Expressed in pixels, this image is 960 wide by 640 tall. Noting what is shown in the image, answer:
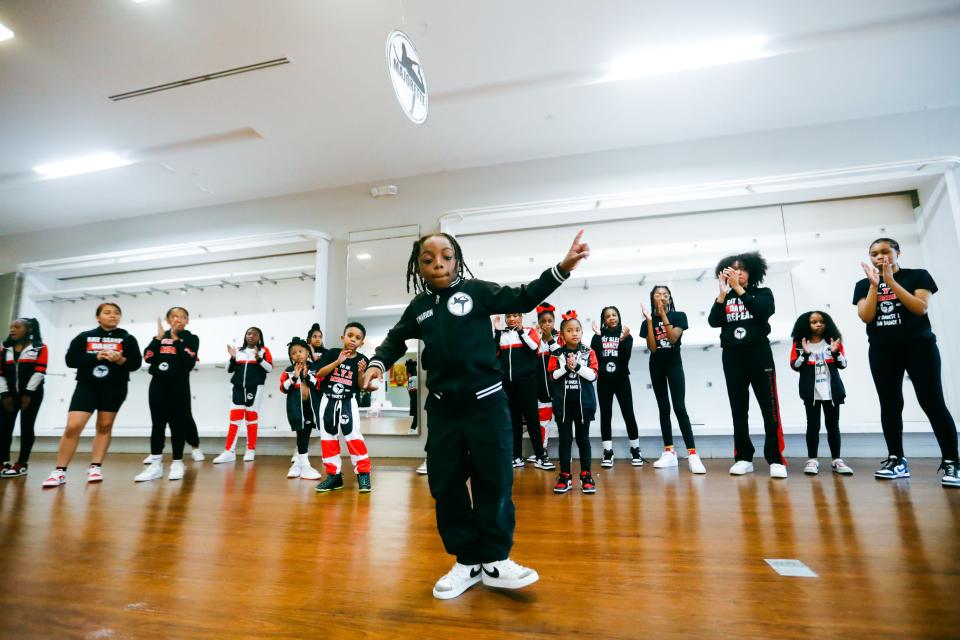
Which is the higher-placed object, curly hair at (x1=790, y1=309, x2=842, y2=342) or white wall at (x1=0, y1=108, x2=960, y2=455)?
white wall at (x1=0, y1=108, x2=960, y2=455)

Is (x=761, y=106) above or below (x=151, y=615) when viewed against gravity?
above

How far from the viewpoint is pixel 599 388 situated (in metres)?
3.69

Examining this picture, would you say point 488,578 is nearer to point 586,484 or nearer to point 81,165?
point 586,484

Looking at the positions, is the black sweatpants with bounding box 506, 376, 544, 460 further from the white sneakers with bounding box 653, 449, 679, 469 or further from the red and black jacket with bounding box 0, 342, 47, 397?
the red and black jacket with bounding box 0, 342, 47, 397

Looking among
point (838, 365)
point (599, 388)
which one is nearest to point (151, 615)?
point (599, 388)

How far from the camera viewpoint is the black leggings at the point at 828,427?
3.08m

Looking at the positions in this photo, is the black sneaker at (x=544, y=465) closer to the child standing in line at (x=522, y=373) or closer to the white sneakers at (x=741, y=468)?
the child standing in line at (x=522, y=373)

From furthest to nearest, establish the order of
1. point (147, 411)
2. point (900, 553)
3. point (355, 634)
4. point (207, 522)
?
point (147, 411) < point (207, 522) < point (900, 553) < point (355, 634)

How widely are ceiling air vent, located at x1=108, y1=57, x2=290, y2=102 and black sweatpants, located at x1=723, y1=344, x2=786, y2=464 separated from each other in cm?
412

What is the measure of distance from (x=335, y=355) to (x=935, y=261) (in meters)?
5.35

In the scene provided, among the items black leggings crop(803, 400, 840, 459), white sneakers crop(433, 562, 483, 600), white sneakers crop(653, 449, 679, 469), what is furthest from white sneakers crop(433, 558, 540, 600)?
black leggings crop(803, 400, 840, 459)

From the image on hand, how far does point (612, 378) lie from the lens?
3.66 meters

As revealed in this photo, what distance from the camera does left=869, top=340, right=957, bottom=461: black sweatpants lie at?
8.04ft

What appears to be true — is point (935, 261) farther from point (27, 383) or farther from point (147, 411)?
point (147, 411)
